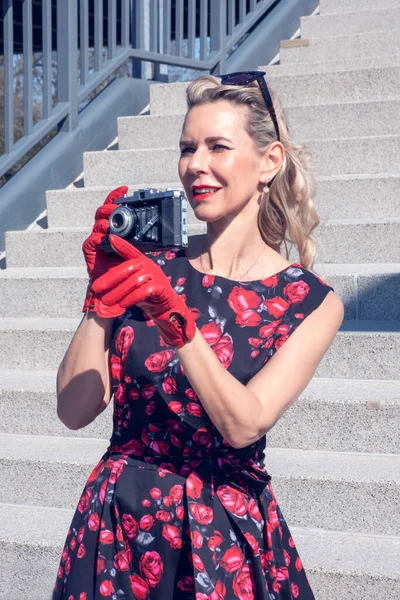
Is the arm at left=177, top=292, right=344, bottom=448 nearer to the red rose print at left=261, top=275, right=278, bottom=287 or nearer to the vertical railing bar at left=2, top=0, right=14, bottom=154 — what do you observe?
the red rose print at left=261, top=275, right=278, bottom=287

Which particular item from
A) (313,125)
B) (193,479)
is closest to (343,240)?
(313,125)

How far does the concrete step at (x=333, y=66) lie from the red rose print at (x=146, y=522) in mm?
4357

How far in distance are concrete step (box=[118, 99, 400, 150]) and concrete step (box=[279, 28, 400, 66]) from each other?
81 cm

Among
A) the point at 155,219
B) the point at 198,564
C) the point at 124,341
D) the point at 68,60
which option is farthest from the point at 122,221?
the point at 68,60

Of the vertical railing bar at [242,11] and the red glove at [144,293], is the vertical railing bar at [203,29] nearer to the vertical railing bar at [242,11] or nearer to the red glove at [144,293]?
the vertical railing bar at [242,11]

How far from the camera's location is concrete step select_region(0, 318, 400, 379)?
11.8 ft

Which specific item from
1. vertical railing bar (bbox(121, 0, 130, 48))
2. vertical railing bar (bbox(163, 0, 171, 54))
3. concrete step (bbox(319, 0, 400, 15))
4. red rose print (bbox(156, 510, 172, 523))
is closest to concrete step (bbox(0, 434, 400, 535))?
red rose print (bbox(156, 510, 172, 523))


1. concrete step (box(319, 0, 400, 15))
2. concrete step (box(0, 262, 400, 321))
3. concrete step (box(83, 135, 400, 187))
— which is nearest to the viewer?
concrete step (box(0, 262, 400, 321))

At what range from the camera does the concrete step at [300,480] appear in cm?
306

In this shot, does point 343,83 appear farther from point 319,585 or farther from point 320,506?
point 319,585

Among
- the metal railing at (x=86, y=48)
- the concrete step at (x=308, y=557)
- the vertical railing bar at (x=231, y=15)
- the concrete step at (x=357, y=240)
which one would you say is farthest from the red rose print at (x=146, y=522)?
the vertical railing bar at (x=231, y=15)

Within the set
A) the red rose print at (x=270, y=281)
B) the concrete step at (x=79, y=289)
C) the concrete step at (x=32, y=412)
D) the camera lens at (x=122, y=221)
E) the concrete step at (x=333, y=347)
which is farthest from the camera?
the concrete step at (x=79, y=289)

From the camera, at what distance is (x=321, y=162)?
16.2 ft

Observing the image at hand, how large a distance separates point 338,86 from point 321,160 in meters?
0.81
